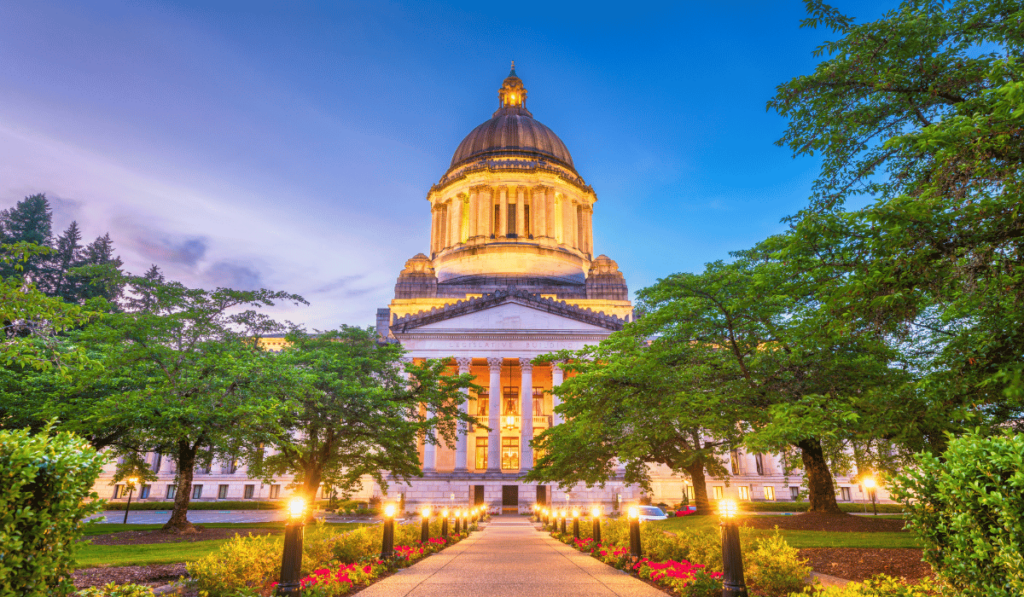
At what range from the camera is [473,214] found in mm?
69500

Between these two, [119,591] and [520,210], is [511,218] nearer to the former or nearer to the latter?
[520,210]

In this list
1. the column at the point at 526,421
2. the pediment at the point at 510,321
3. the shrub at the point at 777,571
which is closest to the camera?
the shrub at the point at 777,571

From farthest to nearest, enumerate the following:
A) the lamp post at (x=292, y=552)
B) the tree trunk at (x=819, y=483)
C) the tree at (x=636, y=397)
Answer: the tree trunk at (x=819, y=483), the tree at (x=636, y=397), the lamp post at (x=292, y=552)

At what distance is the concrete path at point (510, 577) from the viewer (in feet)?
34.6

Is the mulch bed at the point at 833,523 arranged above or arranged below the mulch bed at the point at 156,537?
above

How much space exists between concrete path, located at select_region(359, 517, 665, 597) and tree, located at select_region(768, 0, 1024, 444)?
6.27 m

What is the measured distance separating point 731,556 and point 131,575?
12272 millimetres

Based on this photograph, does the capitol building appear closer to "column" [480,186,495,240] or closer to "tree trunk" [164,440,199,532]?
"column" [480,186,495,240]

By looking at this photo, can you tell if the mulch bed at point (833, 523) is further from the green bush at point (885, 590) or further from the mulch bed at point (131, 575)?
the mulch bed at point (131, 575)

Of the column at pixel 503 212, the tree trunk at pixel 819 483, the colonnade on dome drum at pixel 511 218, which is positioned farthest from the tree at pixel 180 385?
the column at pixel 503 212

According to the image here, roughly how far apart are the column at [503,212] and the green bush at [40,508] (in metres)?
65.0

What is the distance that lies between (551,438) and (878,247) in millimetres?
21403

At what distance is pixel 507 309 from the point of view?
51812mm

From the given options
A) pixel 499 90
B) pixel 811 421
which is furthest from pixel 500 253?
pixel 811 421
